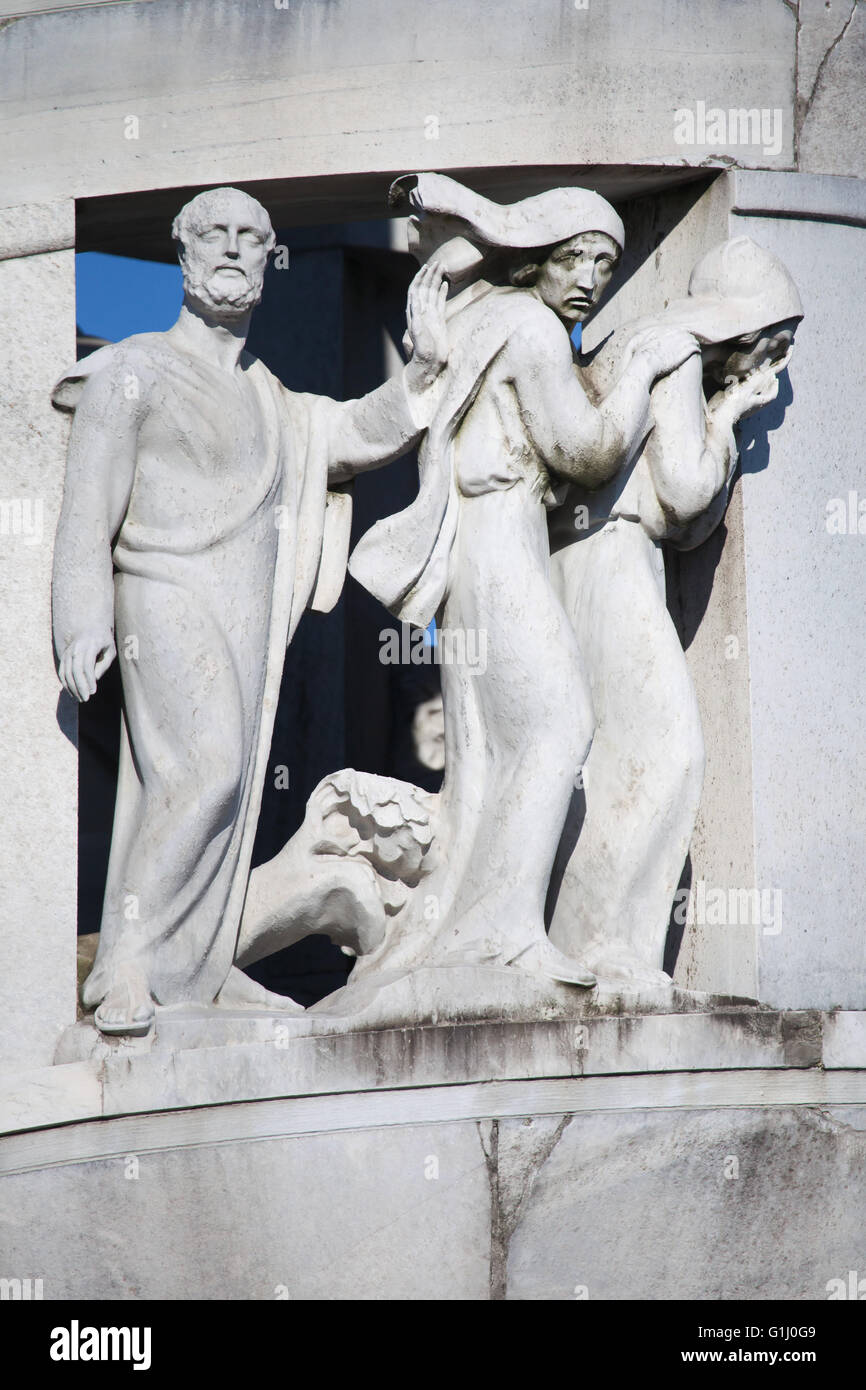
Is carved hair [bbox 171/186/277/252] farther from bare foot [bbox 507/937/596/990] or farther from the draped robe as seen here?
bare foot [bbox 507/937/596/990]

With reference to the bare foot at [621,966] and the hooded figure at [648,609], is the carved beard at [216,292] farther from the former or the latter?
the bare foot at [621,966]

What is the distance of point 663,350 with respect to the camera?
23.1ft

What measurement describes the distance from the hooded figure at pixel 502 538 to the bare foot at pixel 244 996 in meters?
0.23

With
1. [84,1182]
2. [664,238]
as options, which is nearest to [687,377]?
[664,238]

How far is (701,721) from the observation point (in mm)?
7301

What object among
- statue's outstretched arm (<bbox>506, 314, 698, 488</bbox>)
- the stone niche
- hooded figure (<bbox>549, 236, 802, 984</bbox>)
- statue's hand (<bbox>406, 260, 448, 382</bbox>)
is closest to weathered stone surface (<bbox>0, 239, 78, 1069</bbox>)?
the stone niche

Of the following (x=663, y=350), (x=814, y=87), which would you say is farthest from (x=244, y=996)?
(x=814, y=87)

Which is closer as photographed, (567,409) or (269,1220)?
(269,1220)

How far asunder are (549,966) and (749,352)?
6.24 feet

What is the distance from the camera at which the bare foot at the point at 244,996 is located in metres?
6.82

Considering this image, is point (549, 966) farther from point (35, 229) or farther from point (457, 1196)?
point (35, 229)

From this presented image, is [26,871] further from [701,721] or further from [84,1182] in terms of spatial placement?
[701,721]

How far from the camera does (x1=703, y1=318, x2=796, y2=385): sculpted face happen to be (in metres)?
7.11

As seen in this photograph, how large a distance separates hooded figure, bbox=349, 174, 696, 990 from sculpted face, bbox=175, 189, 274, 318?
49 centimetres
